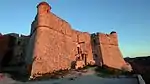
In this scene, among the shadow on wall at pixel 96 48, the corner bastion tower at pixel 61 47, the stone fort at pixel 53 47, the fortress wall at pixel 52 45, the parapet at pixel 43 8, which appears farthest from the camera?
the shadow on wall at pixel 96 48

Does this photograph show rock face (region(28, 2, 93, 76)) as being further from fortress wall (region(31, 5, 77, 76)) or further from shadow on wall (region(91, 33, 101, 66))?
shadow on wall (region(91, 33, 101, 66))

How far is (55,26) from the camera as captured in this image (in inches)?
842

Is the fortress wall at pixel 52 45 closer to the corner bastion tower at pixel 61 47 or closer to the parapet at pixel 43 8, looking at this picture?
the corner bastion tower at pixel 61 47

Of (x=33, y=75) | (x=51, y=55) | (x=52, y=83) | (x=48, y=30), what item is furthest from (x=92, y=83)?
(x=48, y=30)

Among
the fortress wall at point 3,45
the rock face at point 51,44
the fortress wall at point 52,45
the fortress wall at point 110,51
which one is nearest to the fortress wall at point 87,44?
the rock face at point 51,44

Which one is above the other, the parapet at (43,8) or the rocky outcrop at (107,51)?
the parapet at (43,8)

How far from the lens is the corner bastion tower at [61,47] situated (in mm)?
18938

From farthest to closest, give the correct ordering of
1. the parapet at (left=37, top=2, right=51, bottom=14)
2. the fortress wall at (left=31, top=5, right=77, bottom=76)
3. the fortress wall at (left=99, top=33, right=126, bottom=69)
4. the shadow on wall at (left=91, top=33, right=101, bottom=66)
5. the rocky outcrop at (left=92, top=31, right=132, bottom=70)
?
the fortress wall at (left=99, top=33, right=126, bottom=69) < the rocky outcrop at (left=92, top=31, right=132, bottom=70) < the shadow on wall at (left=91, top=33, right=101, bottom=66) < the parapet at (left=37, top=2, right=51, bottom=14) < the fortress wall at (left=31, top=5, right=77, bottom=76)

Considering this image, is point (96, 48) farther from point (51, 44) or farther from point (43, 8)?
point (43, 8)

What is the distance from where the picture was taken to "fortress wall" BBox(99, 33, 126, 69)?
86.8 ft

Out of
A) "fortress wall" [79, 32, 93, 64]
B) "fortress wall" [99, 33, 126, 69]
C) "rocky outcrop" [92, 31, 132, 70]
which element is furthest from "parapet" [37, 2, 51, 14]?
"fortress wall" [99, 33, 126, 69]

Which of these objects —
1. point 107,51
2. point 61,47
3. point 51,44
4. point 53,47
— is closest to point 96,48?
point 107,51

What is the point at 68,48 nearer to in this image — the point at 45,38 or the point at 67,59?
the point at 67,59

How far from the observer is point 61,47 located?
71.6 ft
